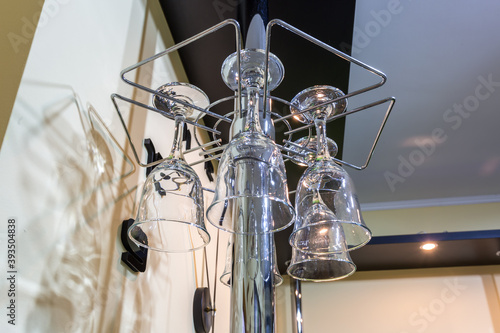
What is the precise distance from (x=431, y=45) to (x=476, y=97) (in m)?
0.45

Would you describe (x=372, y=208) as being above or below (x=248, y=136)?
above

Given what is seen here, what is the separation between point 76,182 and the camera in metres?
0.58

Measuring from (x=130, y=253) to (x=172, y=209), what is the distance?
0.80 feet

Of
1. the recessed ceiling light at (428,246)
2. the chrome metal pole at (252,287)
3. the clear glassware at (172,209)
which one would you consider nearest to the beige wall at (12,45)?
the clear glassware at (172,209)

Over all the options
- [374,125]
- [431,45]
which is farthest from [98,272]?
[374,125]

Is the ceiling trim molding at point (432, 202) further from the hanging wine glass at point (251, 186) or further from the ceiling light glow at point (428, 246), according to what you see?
the hanging wine glass at point (251, 186)

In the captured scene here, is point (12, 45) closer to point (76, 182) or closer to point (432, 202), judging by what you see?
point (76, 182)

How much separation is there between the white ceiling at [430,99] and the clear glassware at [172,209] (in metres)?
1.15

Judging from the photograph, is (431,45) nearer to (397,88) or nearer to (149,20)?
(397,88)

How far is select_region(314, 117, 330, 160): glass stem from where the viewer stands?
23.3 inches

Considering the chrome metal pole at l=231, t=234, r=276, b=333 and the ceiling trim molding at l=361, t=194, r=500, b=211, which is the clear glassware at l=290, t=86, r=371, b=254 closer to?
the chrome metal pole at l=231, t=234, r=276, b=333

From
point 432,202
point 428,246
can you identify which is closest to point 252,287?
point 428,246

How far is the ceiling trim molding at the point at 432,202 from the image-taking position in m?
2.61

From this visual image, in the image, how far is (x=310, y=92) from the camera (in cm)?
63
